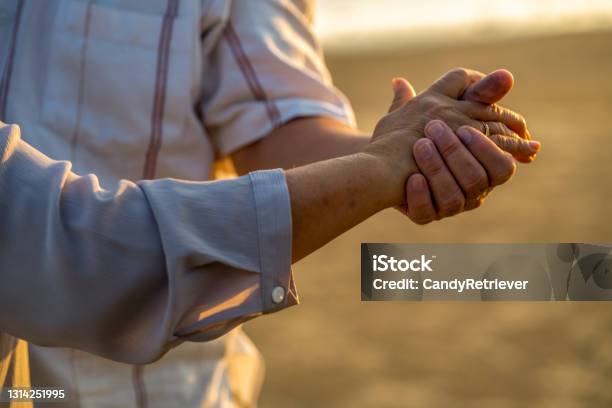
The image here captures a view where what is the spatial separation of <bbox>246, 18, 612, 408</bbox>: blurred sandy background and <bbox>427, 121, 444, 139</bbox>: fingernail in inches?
114

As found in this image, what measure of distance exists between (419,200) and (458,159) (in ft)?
0.49

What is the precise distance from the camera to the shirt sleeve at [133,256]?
4.52 ft

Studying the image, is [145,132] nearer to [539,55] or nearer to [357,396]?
[357,396]

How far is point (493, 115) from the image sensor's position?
2082 mm

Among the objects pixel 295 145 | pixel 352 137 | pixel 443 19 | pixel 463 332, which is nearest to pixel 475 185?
Answer: pixel 352 137

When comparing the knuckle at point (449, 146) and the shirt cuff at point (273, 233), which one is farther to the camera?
the knuckle at point (449, 146)

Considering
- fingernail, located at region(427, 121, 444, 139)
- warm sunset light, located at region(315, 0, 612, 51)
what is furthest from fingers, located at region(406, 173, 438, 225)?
warm sunset light, located at region(315, 0, 612, 51)

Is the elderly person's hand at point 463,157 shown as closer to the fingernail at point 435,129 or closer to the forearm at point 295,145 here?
the fingernail at point 435,129

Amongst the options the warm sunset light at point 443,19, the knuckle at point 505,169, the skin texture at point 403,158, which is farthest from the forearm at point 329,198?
the warm sunset light at point 443,19

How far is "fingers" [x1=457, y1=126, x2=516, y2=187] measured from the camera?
6.24 feet

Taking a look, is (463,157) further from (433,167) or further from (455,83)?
(455,83)

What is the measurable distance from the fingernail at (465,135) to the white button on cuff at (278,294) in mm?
624

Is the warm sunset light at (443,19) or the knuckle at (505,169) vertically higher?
the warm sunset light at (443,19)

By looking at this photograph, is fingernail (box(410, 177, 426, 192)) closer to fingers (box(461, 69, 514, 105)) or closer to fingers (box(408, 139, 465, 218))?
fingers (box(408, 139, 465, 218))
